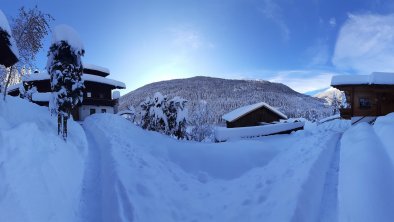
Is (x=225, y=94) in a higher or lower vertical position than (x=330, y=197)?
higher

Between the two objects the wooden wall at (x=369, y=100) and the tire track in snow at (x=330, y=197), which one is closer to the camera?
the tire track in snow at (x=330, y=197)

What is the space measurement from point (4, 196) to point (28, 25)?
2054cm

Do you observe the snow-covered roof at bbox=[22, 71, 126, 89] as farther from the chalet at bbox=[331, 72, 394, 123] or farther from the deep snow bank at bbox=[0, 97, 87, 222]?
the deep snow bank at bbox=[0, 97, 87, 222]

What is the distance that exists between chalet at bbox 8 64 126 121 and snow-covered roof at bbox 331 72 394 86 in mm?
31795

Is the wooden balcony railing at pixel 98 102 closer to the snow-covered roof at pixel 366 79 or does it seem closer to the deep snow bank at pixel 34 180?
the snow-covered roof at pixel 366 79

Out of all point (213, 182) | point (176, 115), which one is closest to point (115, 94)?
point (176, 115)

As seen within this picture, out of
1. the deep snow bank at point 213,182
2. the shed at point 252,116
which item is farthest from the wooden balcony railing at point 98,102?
the deep snow bank at point 213,182

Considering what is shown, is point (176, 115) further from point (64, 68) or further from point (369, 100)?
point (369, 100)

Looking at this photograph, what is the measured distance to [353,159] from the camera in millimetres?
10648

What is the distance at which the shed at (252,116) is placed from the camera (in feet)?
124

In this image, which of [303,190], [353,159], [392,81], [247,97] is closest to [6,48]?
[303,190]

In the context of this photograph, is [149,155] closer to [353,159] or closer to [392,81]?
[353,159]

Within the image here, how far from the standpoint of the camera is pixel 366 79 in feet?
83.7

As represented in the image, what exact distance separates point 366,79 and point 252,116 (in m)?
15.6
